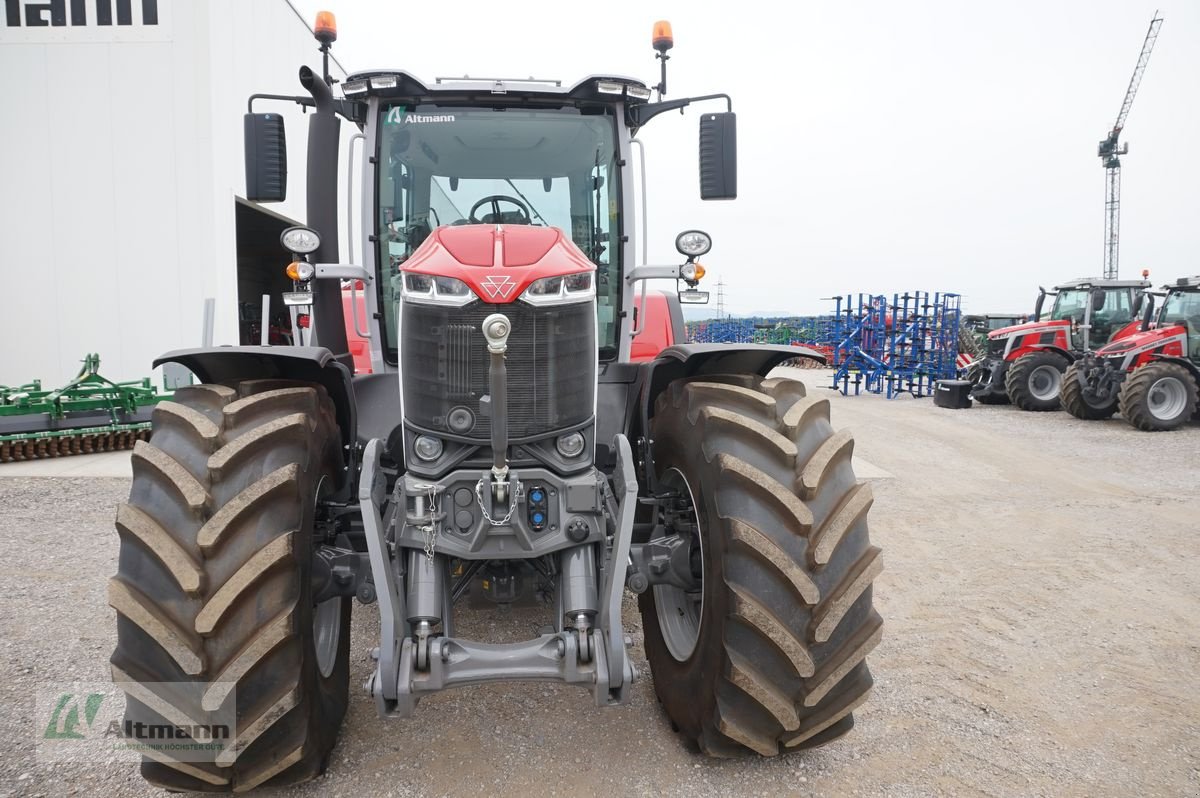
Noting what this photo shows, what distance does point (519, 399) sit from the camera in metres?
2.42

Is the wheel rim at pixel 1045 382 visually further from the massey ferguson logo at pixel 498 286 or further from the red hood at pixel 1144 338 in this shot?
the massey ferguson logo at pixel 498 286

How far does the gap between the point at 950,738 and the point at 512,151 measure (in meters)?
3.06

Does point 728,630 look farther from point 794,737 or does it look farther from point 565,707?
point 565,707

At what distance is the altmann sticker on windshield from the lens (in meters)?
3.28

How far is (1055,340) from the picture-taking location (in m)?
15.8

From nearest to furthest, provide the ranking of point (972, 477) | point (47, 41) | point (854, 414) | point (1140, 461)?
point (972, 477) → point (1140, 461) → point (47, 41) → point (854, 414)

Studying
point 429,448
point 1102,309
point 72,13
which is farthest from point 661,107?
point 1102,309

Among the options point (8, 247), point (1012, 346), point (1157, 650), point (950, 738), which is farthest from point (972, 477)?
point (8, 247)

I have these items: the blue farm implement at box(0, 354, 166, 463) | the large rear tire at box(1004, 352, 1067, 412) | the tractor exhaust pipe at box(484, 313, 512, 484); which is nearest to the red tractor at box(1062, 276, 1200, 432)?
the large rear tire at box(1004, 352, 1067, 412)

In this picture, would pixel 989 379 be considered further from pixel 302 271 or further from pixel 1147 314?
pixel 302 271

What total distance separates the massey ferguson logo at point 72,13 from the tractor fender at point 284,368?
1131cm

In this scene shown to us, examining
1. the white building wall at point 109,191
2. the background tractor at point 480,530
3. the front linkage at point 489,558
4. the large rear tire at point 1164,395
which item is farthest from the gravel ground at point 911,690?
the large rear tire at point 1164,395

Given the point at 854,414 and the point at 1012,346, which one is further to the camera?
the point at 1012,346

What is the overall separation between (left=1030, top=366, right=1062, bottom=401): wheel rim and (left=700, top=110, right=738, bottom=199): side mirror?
14.0 metres
